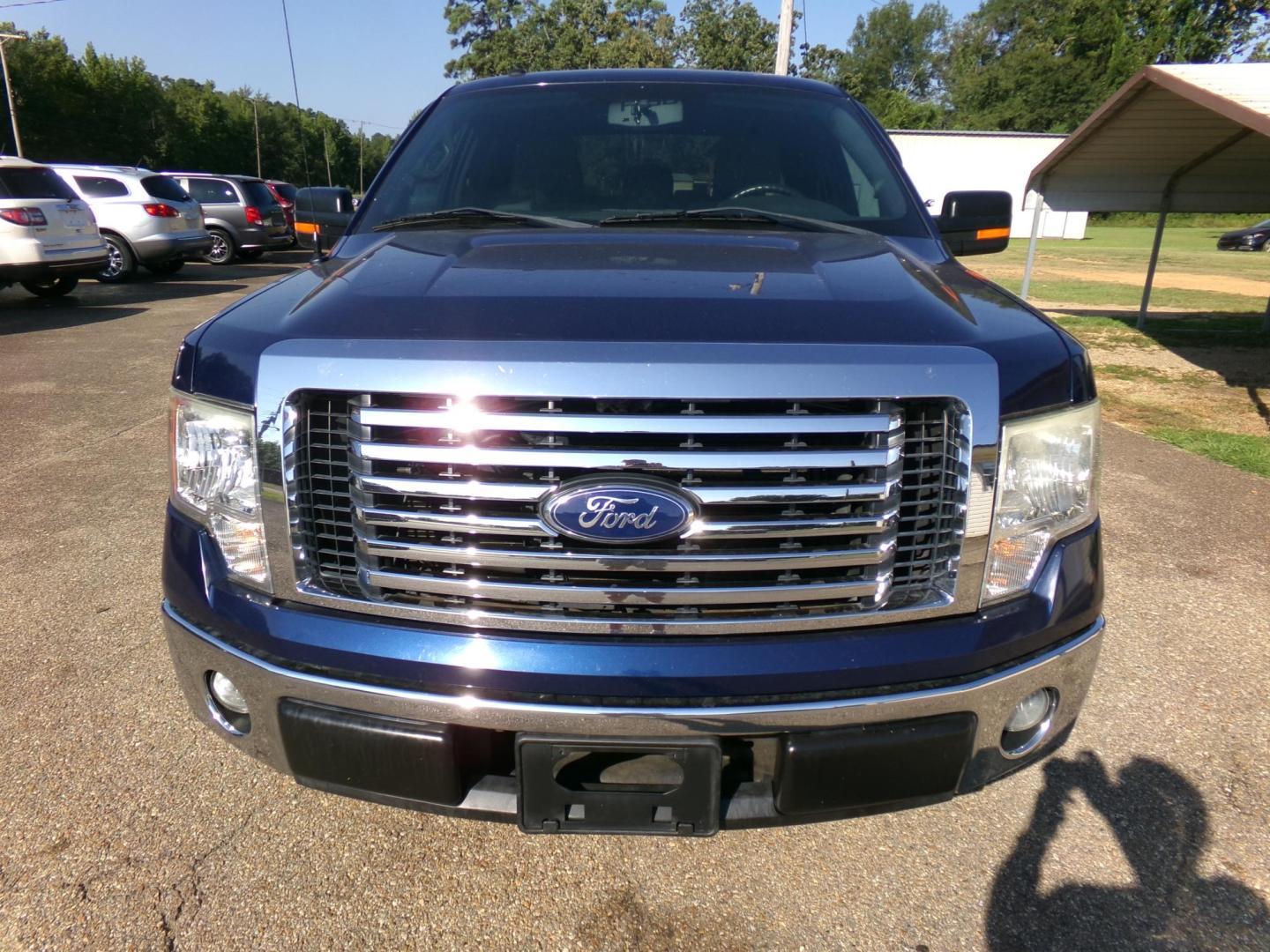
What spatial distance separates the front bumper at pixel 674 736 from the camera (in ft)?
5.06

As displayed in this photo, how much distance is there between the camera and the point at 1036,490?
1661 mm

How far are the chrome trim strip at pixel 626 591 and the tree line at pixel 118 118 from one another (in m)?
31.7

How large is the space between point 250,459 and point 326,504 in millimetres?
174

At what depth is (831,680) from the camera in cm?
156

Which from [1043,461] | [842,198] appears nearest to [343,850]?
[1043,461]

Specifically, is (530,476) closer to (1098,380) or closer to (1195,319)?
(1098,380)

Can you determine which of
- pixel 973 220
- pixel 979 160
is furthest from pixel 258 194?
pixel 979 160

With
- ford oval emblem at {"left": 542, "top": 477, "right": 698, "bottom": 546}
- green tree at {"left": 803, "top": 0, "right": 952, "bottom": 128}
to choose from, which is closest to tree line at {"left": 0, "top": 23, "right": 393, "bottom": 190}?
ford oval emblem at {"left": 542, "top": 477, "right": 698, "bottom": 546}

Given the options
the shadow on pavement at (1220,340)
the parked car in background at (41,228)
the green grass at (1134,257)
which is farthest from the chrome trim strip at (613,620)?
the green grass at (1134,257)

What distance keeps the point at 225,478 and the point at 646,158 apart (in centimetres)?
172

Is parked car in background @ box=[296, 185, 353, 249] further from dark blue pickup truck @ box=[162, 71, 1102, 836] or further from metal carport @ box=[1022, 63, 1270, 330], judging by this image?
metal carport @ box=[1022, 63, 1270, 330]

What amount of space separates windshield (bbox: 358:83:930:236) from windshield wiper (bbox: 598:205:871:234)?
75mm

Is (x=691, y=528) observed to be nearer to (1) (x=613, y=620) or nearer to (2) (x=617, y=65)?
(1) (x=613, y=620)

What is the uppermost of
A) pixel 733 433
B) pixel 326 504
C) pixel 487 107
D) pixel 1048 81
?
pixel 1048 81
